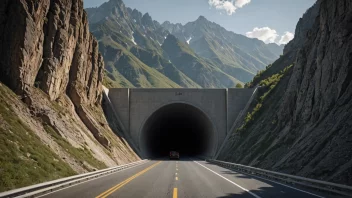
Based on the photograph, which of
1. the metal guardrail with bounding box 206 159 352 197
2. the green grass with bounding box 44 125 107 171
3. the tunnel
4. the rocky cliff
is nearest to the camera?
the metal guardrail with bounding box 206 159 352 197

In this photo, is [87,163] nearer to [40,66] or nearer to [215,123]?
[40,66]

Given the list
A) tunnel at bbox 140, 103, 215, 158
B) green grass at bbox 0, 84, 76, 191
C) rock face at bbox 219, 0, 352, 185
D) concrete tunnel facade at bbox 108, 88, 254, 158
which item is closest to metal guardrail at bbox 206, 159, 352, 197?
rock face at bbox 219, 0, 352, 185

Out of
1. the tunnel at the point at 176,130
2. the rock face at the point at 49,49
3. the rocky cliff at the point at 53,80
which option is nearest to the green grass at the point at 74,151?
the rocky cliff at the point at 53,80

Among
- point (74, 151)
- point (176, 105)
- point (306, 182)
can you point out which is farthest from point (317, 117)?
→ point (176, 105)

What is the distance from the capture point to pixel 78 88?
3722 cm

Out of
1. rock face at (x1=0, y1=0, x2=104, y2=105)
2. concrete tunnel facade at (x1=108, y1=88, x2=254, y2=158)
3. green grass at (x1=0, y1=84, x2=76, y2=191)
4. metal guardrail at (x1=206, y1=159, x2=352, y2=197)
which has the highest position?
rock face at (x1=0, y1=0, x2=104, y2=105)

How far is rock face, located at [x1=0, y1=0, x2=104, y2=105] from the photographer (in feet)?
85.1

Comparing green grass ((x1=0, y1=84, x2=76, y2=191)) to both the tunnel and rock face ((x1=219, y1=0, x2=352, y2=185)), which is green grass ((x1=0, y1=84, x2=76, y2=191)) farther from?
the tunnel

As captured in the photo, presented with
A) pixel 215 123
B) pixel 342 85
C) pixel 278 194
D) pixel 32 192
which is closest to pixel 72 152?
pixel 32 192

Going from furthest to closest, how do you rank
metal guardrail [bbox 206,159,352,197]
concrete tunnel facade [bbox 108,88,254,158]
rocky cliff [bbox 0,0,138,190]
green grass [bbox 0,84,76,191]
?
1. concrete tunnel facade [bbox 108,88,254,158]
2. rocky cliff [bbox 0,0,138,190]
3. green grass [bbox 0,84,76,191]
4. metal guardrail [bbox 206,159,352,197]

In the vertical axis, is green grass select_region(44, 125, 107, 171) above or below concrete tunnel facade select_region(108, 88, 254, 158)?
below

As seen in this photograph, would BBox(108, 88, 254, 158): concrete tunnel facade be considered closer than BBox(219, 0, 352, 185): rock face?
No

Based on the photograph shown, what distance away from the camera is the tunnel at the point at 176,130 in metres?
54.7

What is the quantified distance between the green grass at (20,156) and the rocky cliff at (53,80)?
0.12 metres
